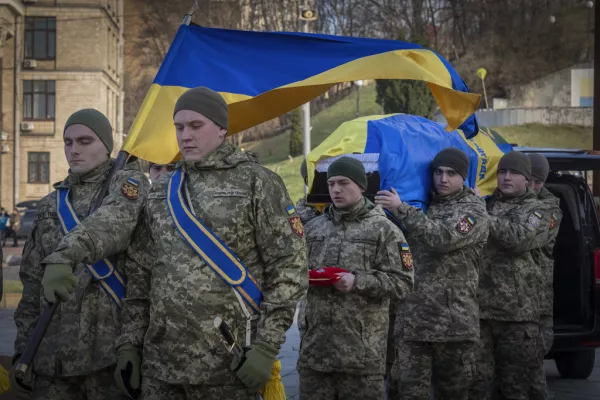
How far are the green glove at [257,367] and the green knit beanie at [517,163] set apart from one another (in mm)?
4393

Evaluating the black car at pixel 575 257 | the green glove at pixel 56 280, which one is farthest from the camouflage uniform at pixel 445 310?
the green glove at pixel 56 280

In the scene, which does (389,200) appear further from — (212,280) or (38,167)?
(38,167)

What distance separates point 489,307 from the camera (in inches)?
330

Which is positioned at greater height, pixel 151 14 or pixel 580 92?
pixel 151 14

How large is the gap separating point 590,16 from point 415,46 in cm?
5784

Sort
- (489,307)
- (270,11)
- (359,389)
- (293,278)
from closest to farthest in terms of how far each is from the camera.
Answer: (293,278) → (359,389) → (489,307) → (270,11)

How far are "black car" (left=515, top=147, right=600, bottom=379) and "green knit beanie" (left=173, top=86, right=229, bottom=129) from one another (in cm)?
520

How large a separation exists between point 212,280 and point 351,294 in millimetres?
2156

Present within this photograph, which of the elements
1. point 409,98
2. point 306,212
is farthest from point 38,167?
point 306,212

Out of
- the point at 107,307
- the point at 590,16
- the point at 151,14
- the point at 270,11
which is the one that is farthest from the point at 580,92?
the point at 107,307

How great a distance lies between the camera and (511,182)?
8.42 metres

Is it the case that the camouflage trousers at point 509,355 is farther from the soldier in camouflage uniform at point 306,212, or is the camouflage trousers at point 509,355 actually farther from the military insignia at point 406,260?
the military insignia at point 406,260

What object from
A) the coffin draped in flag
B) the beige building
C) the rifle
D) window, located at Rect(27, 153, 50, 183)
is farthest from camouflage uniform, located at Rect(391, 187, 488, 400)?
window, located at Rect(27, 153, 50, 183)

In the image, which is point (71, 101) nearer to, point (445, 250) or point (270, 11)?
point (270, 11)
